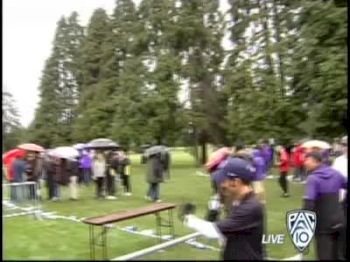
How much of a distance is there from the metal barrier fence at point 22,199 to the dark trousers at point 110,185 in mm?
2389

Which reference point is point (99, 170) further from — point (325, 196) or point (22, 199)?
point (325, 196)

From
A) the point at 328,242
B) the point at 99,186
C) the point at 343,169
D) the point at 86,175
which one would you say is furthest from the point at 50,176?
the point at 328,242

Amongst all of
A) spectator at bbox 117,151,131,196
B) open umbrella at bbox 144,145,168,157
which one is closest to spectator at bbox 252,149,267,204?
open umbrella at bbox 144,145,168,157

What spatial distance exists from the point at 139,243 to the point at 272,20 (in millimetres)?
2620

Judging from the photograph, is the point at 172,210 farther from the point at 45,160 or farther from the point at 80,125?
the point at 45,160

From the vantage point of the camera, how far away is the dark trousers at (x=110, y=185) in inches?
376

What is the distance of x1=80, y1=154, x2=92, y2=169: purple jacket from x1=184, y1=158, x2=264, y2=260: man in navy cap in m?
6.67

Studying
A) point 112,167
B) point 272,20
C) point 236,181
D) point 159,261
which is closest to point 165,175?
point 112,167

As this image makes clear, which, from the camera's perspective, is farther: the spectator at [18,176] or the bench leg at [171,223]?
the spectator at [18,176]

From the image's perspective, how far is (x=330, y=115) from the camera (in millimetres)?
4855

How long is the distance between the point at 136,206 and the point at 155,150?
88 cm

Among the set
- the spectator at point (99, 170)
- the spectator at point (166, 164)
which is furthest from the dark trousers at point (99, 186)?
the spectator at point (166, 164)

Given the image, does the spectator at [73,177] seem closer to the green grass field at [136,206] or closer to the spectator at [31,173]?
the green grass field at [136,206]

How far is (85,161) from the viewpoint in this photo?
31.3ft
